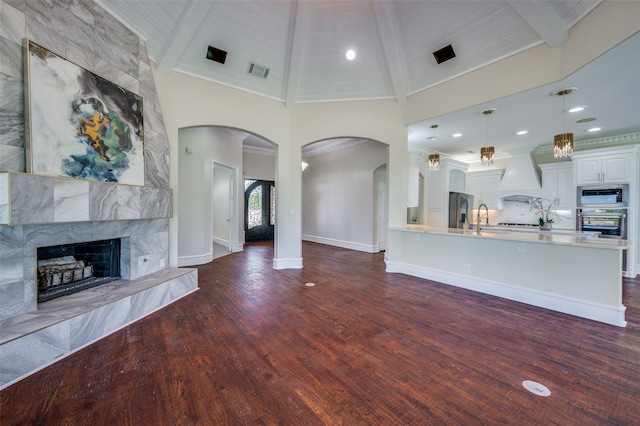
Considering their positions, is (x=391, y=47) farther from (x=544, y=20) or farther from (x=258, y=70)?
(x=258, y=70)

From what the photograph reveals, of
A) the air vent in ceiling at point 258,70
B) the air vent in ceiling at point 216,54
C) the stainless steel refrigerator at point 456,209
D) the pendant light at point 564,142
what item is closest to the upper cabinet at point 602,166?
the stainless steel refrigerator at point 456,209

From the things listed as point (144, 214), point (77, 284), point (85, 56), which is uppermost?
point (85, 56)

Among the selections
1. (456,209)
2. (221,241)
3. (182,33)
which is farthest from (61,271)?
(456,209)

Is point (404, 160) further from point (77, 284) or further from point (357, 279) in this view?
point (77, 284)

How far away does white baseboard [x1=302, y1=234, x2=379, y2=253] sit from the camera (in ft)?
24.0

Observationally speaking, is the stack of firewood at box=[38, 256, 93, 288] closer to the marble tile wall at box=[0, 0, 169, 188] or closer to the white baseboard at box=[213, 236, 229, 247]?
the marble tile wall at box=[0, 0, 169, 188]


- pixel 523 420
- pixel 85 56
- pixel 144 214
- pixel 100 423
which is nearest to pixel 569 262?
pixel 523 420

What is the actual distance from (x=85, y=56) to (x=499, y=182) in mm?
9064

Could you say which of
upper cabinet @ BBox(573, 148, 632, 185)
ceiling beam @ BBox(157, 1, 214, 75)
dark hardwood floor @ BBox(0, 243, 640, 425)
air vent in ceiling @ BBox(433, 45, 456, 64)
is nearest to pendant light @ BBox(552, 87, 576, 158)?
air vent in ceiling @ BBox(433, 45, 456, 64)

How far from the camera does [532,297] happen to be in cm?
351

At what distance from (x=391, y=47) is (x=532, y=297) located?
168 inches

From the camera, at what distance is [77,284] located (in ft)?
9.63

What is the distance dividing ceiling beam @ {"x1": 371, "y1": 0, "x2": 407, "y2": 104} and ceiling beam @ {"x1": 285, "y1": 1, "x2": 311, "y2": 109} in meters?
1.04

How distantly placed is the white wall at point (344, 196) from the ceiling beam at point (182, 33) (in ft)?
16.0
